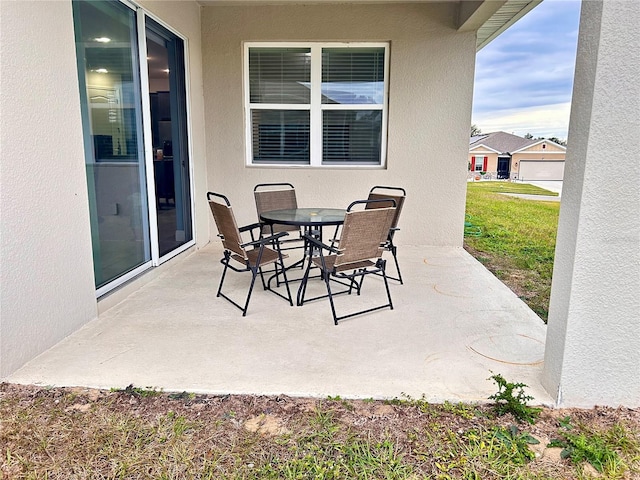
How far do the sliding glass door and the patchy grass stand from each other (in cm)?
160

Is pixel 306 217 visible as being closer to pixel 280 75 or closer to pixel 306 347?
pixel 306 347

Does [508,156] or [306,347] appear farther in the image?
[508,156]

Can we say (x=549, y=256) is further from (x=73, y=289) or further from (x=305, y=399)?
(x=73, y=289)

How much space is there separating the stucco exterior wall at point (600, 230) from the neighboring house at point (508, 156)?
2534 centimetres

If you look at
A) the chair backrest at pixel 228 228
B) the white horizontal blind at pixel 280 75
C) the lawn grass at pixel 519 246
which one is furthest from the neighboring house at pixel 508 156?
the chair backrest at pixel 228 228

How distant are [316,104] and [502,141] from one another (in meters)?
29.3

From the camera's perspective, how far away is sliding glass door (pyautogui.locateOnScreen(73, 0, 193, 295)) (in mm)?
3238

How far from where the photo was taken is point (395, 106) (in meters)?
5.62

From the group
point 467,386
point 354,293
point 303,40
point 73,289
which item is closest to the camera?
point 467,386

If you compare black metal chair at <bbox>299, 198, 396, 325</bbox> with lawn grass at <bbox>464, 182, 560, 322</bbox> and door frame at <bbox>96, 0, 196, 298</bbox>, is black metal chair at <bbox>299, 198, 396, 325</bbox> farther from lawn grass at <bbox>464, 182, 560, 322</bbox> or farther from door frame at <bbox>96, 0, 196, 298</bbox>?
door frame at <bbox>96, 0, 196, 298</bbox>

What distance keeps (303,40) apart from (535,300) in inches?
163

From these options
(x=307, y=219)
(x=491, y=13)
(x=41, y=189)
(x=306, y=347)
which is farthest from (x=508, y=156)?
(x=41, y=189)

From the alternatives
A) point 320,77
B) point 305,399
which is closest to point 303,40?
point 320,77

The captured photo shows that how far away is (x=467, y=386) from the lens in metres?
2.28
